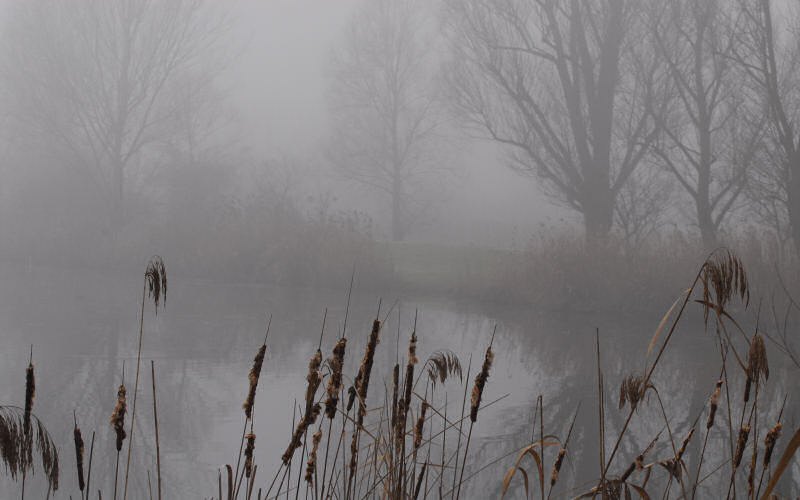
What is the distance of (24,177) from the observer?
58.7ft

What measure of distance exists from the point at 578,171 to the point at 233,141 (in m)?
12.4

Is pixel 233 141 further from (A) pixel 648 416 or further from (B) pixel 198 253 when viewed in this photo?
(A) pixel 648 416

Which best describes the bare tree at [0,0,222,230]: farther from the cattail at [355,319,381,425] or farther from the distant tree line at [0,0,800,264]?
the cattail at [355,319,381,425]

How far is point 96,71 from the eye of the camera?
18766mm

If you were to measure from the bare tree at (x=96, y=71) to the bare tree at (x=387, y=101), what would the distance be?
184 inches

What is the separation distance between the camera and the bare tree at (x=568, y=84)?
13.2 meters

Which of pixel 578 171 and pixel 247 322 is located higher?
pixel 578 171

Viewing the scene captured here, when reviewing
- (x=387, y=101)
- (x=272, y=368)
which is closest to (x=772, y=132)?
(x=272, y=368)

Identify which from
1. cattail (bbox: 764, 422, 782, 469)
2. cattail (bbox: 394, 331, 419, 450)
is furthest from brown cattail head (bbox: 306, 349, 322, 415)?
cattail (bbox: 764, 422, 782, 469)

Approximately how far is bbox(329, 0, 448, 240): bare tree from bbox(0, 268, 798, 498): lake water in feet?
33.5

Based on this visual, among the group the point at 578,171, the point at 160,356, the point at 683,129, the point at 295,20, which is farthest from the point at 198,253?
the point at 295,20

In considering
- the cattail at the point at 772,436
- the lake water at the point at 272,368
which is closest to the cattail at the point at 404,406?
the cattail at the point at 772,436

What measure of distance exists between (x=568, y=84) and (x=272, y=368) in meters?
8.78

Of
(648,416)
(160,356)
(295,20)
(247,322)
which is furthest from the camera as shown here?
(295,20)
